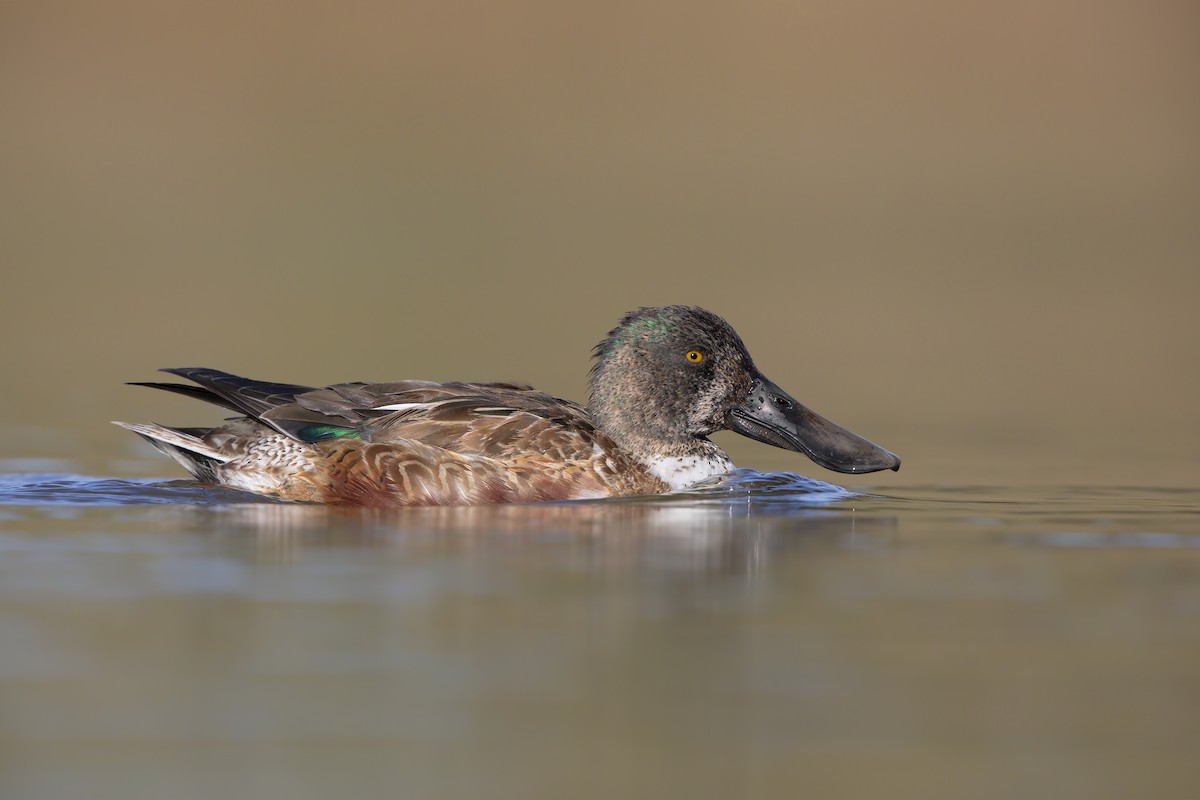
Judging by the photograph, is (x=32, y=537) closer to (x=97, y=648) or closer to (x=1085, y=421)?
(x=97, y=648)

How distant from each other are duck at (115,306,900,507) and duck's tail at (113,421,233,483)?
1 cm

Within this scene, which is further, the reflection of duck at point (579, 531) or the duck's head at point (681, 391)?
the duck's head at point (681, 391)

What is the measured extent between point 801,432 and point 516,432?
167 cm

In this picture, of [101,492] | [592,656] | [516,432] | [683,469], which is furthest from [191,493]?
[592,656]

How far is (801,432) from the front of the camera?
971cm

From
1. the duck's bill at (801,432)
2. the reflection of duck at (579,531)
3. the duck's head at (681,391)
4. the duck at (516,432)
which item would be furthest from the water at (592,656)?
the duck's head at (681,391)

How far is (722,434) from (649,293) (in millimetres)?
7544

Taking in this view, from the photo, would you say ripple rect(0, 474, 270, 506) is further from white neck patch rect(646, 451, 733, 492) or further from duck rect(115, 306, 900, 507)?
white neck patch rect(646, 451, 733, 492)

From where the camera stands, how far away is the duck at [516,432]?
888 cm

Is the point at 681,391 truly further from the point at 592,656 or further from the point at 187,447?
the point at 592,656

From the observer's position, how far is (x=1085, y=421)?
12.1 metres

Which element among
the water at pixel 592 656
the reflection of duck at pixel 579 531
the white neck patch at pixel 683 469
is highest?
the white neck patch at pixel 683 469

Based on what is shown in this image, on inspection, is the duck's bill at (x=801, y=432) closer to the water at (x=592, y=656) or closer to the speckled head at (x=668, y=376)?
the speckled head at (x=668, y=376)

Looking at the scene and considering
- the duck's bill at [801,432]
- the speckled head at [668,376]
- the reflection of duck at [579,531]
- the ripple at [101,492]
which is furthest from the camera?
the speckled head at [668,376]
